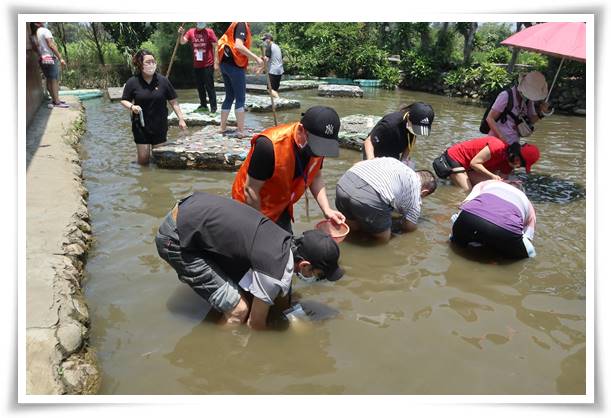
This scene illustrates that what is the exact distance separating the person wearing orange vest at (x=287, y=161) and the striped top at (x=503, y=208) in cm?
132

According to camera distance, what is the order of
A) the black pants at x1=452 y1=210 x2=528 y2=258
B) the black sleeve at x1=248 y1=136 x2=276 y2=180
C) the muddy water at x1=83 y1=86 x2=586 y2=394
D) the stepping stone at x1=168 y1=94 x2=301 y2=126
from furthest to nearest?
the stepping stone at x1=168 y1=94 x2=301 y2=126 → the black pants at x1=452 y1=210 x2=528 y2=258 → the black sleeve at x1=248 y1=136 x2=276 y2=180 → the muddy water at x1=83 y1=86 x2=586 y2=394

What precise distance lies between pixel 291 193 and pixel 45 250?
1.66 metres

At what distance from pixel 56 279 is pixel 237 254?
1.11 m

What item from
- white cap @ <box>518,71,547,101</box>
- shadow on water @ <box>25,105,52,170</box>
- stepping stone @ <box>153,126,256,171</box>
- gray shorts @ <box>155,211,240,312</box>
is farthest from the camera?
stepping stone @ <box>153,126,256,171</box>

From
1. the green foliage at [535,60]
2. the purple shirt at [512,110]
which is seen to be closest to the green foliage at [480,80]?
the green foliage at [535,60]

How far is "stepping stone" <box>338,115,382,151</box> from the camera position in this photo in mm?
7023

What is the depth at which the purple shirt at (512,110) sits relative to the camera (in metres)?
5.20

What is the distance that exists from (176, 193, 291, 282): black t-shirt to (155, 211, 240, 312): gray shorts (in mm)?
50

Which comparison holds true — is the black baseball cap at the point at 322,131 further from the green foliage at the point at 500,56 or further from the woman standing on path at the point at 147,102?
the green foliage at the point at 500,56

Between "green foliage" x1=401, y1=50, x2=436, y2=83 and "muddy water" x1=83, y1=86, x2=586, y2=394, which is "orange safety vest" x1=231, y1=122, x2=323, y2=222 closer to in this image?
"muddy water" x1=83, y1=86, x2=586, y2=394

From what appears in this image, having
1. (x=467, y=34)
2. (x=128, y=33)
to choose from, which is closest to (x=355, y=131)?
(x=128, y=33)

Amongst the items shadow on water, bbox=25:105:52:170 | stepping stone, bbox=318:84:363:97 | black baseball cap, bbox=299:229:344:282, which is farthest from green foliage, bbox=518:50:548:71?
black baseball cap, bbox=299:229:344:282

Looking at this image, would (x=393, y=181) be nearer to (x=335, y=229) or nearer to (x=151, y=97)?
(x=335, y=229)

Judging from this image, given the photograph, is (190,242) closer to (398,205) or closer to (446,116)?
(398,205)
